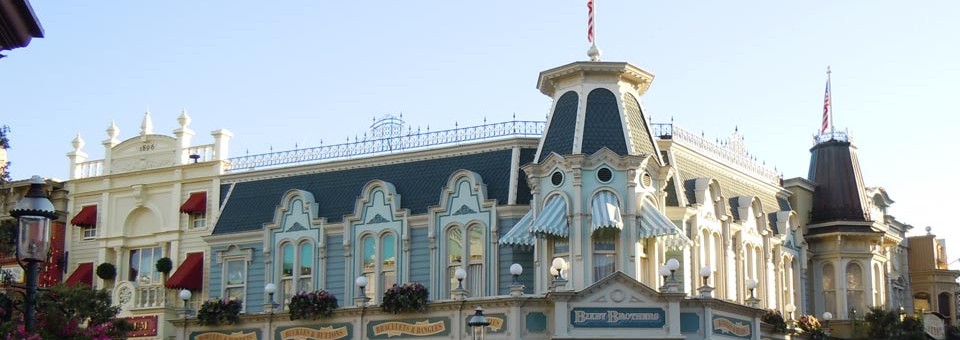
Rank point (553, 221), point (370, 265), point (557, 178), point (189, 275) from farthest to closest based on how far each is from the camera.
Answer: point (189, 275), point (370, 265), point (557, 178), point (553, 221)

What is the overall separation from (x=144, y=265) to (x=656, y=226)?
1811cm

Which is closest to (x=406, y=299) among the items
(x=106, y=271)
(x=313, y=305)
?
(x=313, y=305)

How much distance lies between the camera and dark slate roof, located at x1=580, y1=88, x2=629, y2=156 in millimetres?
35906

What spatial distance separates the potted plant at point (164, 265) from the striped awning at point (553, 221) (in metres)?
13.6

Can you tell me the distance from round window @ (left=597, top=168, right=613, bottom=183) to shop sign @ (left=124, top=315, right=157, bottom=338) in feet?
49.2

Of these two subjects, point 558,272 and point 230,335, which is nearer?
point 558,272

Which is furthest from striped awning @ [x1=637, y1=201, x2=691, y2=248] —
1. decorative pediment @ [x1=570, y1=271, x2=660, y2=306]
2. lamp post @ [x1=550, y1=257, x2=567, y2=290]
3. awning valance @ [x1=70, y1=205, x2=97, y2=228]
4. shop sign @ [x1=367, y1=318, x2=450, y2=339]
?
awning valance @ [x1=70, y1=205, x2=97, y2=228]

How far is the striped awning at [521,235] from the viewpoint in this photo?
115 ft

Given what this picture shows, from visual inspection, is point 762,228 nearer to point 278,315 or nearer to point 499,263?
point 499,263

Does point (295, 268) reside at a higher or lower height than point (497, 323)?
higher

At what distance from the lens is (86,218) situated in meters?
44.6

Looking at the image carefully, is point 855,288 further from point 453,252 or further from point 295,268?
point 295,268

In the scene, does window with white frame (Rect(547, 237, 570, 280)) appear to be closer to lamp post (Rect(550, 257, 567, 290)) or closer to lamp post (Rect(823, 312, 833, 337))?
lamp post (Rect(550, 257, 567, 290))

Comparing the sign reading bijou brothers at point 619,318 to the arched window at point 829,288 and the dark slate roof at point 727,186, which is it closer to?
the dark slate roof at point 727,186
